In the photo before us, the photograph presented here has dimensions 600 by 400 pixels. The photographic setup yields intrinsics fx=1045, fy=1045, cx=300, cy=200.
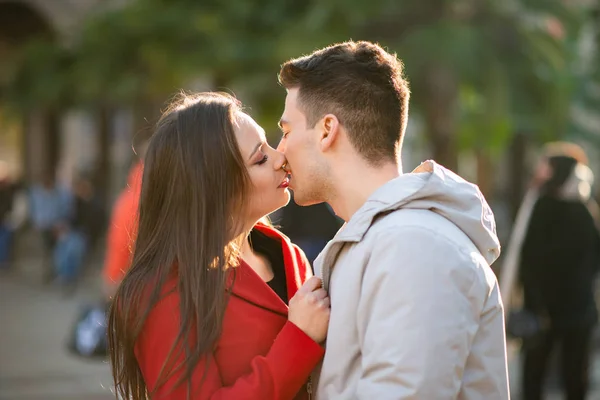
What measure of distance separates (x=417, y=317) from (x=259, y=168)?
79 centimetres

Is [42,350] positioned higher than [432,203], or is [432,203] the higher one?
[432,203]

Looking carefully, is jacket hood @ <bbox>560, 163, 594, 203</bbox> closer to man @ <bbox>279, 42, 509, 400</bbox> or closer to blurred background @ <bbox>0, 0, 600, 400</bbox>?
blurred background @ <bbox>0, 0, 600, 400</bbox>

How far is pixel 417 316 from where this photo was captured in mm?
2242

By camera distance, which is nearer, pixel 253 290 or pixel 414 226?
pixel 414 226

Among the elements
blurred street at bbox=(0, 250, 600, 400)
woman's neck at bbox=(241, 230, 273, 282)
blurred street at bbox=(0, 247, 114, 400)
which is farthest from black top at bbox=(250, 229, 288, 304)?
blurred street at bbox=(0, 247, 114, 400)

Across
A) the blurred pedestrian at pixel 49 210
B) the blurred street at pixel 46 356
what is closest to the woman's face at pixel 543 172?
the blurred street at pixel 46 356

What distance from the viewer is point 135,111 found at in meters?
19.1

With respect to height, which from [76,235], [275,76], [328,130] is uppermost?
[275,76]

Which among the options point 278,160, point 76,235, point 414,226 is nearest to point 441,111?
point 76,235

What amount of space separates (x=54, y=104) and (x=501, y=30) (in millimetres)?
10326

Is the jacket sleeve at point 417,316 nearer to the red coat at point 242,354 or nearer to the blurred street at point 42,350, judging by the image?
the red coat at point 242,354

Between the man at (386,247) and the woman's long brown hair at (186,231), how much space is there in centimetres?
19

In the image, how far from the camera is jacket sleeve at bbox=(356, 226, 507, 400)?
2.24m

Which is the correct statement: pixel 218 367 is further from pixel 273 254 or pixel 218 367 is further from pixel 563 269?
pixel 563 269
